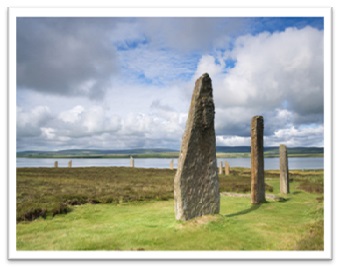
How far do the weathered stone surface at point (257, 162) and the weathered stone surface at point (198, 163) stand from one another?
143 inches

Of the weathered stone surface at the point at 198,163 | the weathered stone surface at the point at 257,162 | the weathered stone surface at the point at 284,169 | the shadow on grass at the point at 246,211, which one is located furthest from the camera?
the weathered stone surface at the point at 284,169

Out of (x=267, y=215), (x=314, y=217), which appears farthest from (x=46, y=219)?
(x=314, y=217)

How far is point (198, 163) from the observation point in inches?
332

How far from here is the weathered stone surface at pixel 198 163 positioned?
27.2 feet

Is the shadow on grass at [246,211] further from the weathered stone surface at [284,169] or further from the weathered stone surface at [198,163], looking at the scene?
the weathered stone surface at [284,169]

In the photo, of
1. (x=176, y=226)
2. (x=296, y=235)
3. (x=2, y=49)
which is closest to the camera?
(x=296, y=235)

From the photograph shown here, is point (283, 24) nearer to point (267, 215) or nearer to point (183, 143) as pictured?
point (183, 143)

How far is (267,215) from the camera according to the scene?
957 cm

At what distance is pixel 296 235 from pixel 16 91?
8.36m

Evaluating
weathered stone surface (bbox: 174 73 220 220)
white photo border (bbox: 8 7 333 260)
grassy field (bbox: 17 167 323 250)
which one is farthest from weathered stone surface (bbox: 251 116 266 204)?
weathered stone surface (bbox: 174 73 220 220)

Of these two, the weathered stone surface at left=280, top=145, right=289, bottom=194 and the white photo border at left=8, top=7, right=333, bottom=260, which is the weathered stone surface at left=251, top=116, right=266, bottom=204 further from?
the weathered stone surface at left=280, top=145, right=289, bottom=194

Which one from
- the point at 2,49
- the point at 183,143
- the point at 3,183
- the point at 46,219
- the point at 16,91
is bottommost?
the point at 46,219
